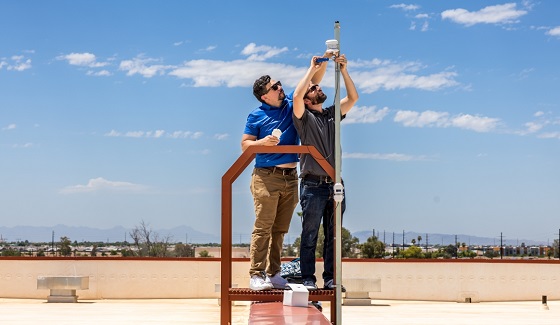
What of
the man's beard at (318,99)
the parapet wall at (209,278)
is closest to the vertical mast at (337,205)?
the man's beard at (318,99)

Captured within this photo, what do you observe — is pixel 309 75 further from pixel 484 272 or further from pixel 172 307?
pixel 484 272

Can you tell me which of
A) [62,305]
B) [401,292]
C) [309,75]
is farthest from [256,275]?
[401,292]

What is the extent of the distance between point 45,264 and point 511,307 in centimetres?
1036

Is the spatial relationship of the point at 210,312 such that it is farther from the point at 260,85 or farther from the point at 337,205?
the point at 337,205

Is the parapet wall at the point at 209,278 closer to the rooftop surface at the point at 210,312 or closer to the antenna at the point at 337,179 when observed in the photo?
the rooftop surface at the point at 210,312

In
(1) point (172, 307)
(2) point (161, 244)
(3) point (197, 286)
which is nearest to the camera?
(1) point (172, 307)

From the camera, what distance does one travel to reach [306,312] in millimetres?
5391

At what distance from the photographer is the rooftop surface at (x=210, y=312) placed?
1320cm

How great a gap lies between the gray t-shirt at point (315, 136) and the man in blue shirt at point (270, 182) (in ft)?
0.51

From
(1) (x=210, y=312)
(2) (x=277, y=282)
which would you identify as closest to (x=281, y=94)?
(2) (x=277, y=282)

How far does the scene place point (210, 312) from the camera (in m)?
15.2

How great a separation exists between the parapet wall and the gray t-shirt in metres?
13.1

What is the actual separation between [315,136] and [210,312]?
9655mm

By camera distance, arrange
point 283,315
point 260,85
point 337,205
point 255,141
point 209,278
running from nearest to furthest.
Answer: point 283,315 < point 337,205 < point 255,141 < point 260,85 < point 209,278
